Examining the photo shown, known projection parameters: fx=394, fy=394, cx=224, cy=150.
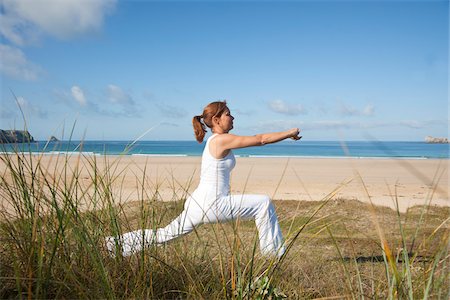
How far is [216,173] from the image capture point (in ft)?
12.5

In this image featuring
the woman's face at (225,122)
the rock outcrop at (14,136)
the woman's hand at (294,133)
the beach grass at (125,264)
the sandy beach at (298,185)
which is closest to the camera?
the beach grass at (125,264)

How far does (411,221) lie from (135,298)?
5343 mm

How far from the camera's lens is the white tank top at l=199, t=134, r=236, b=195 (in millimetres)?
3768

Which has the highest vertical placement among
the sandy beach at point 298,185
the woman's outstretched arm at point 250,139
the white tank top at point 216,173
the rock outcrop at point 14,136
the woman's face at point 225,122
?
the woman's face at point 225,122

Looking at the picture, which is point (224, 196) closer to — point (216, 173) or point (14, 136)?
point (216, 173)

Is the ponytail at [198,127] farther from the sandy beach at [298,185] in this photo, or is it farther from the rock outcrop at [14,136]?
the rock outcrop at [14,136]

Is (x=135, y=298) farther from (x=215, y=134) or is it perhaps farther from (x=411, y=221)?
(x=411, y=221)

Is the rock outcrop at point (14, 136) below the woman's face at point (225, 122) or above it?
below

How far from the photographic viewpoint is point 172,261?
8.77ft

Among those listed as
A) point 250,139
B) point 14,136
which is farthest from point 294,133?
point 14,136

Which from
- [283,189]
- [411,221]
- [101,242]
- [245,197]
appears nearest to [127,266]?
[101,242]

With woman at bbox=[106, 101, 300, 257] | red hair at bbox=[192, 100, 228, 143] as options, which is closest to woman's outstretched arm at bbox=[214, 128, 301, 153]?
woman at bbox=[106, 101, 300, 257]

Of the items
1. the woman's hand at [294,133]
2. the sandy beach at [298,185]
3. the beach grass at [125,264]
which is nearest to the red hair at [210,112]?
the sandy beach at [298,185]

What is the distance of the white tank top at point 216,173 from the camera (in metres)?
3.77
